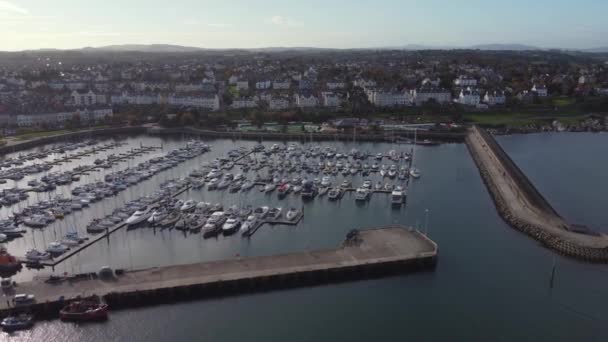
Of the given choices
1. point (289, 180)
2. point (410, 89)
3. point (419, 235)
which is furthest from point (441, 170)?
point (410, 89)

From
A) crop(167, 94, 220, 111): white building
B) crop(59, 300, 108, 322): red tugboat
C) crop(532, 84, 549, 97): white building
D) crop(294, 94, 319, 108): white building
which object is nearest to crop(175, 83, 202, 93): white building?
crop(167, 94, 220, 111): white building

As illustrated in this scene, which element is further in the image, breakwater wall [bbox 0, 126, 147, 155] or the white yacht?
breakwater wall [bbox 0, 126, 147, 155]

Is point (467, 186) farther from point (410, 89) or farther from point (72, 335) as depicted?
point (410, 89)

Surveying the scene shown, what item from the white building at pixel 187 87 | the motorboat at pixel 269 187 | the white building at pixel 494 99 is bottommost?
the motorboat at pixel 269 187

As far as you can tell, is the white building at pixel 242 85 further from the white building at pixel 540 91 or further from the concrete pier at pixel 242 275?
the concrete pier at pixel 242 275

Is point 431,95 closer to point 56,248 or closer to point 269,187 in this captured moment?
point 269,187

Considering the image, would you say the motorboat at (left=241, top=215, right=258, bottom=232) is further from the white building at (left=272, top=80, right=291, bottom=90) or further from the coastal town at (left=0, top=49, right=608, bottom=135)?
the white building at (left=272, top=80, right=291, bottom=90)

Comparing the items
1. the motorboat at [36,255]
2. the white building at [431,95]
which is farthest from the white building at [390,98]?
the motorboat at [36,255]
